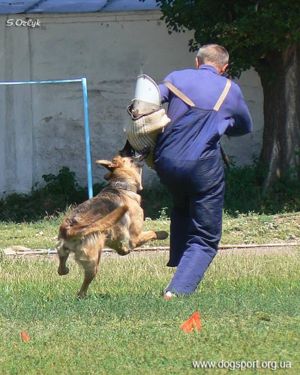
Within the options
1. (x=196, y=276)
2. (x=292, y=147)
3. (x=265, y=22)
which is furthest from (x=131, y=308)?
(x=292, y=147)

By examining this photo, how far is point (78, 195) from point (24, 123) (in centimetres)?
143

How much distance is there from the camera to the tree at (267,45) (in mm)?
13719

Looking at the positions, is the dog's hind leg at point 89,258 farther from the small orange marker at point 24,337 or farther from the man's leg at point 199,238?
the small orange marker at point 24,337

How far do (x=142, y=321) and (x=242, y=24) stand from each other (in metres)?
7.24

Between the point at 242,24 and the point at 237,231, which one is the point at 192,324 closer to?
the point at 237,231

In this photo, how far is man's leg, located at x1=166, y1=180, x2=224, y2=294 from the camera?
8.04 metres

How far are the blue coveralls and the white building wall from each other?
825cm

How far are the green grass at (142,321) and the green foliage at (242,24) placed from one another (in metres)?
4.64

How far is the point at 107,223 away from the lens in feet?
26.9

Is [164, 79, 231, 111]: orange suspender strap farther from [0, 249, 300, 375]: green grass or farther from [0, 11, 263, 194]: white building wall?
[0, 11, 263, 194]: white building wall

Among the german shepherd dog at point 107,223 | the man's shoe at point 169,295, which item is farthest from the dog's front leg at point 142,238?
the man's shoe at point 169,295

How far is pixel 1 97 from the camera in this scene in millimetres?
16703

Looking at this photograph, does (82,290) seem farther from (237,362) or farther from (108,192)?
(237,362)

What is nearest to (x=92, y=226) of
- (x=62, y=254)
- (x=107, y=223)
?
(x=107, y=223)
